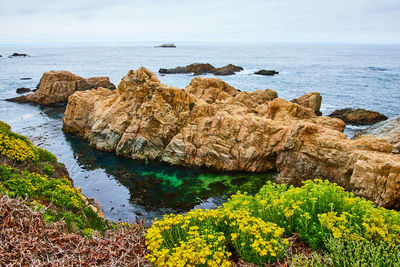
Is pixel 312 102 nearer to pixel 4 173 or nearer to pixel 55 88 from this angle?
pixel 4 173

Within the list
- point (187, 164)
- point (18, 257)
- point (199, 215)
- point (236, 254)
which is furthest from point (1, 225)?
point (187, 164)

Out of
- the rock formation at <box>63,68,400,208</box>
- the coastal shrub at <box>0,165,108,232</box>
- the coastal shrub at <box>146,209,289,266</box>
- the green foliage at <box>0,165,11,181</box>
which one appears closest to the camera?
the coastal shrub at <box>146,209,289,266</box>

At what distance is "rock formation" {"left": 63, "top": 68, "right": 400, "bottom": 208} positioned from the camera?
16719 mm

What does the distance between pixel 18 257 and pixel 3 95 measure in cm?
6535

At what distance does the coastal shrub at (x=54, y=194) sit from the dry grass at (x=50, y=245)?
1826mm

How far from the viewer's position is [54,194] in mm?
10578

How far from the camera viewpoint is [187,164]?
25.5 metres

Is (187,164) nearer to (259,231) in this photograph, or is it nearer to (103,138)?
(103,138)

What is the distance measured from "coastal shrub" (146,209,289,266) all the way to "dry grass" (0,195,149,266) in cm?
69

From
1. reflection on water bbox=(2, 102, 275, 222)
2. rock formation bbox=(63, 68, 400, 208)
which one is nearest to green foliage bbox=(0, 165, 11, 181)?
reflection on water bbox=(2, 102, 275, 222)

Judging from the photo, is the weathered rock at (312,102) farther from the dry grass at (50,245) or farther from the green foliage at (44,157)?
the dry grass at (50,245)

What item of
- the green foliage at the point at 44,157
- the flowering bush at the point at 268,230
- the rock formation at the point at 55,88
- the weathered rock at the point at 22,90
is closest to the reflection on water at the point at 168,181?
the green foliage at the point at 44,157

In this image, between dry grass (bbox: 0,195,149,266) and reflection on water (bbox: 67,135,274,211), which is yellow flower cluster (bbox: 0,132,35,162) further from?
reflection on water (bbox: 67,135,274,211)

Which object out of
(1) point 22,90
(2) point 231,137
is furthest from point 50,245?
(1) point 22,90
